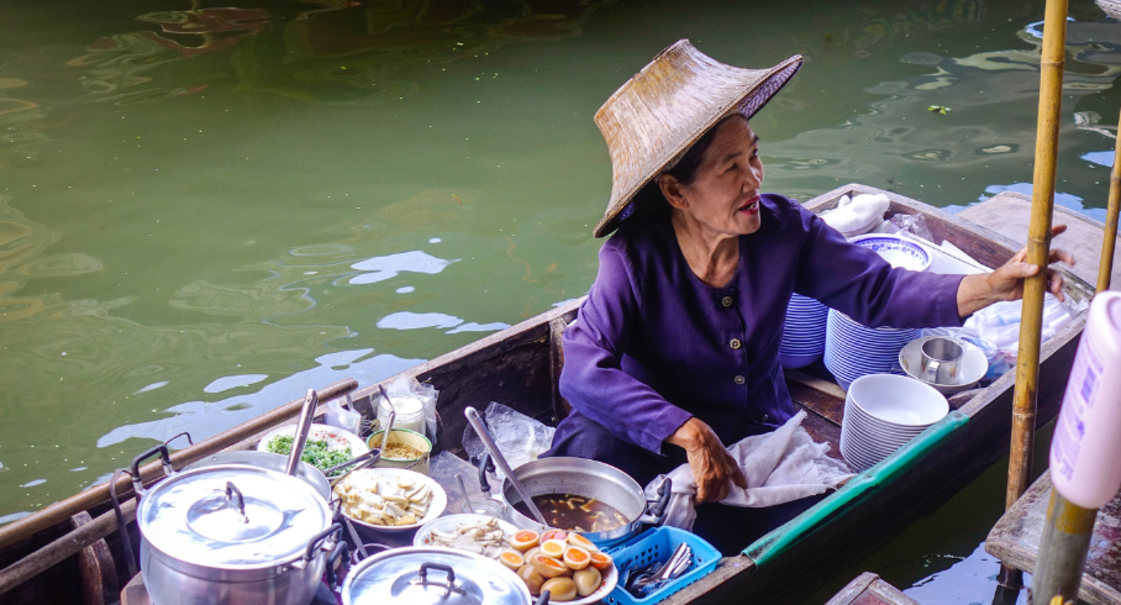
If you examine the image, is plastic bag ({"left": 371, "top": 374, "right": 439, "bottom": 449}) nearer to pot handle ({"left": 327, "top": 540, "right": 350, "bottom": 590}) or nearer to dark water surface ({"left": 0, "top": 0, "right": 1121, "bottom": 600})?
pot handle ({"left": 327, "top": 540, "right": 350, "bottom": 590})

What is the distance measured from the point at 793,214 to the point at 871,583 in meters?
1.17

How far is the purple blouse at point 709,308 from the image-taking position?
253cm

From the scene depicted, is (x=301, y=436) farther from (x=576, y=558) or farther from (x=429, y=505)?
(x=576, y=558)

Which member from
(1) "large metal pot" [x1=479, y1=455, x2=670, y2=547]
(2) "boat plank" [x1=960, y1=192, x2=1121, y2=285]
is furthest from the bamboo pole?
(2) "boat plank" [x1=960, y1=192, x2=1121, y2=285]

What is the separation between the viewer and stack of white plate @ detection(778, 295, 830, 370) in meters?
3.60

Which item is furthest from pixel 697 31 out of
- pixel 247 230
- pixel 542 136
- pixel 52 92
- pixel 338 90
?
pixel 52 92

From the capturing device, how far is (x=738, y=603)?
2336mm

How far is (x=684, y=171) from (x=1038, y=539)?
1243 mm

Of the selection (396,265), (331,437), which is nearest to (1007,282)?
(331,437)

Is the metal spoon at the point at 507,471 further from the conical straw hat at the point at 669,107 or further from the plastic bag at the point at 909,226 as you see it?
the plastic bag at the point at 909,226

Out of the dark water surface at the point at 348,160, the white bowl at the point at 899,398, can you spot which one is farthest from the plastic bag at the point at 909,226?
the dark water surface at the point at 348,160

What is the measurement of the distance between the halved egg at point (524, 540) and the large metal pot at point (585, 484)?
192 mm

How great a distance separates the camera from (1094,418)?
2.81 feet

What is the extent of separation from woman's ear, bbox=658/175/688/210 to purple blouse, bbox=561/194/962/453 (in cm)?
13
